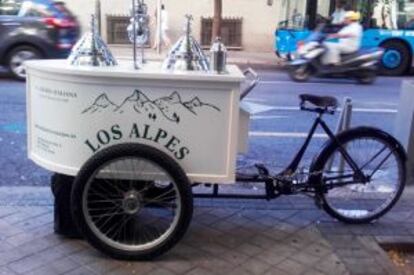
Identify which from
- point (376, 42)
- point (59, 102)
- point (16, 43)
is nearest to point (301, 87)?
point (376, 42)

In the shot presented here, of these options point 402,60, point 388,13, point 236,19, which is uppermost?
point 388,13

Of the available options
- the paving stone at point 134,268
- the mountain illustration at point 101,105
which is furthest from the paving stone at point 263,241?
the mountain illustration at point 101,105

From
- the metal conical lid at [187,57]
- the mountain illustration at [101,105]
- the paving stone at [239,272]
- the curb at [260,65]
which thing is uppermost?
the metal conical lid at [187,57]

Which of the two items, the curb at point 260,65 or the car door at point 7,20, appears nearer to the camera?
the car door at point 7,20

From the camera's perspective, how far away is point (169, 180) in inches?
152

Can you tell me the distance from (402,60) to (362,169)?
12650 mm

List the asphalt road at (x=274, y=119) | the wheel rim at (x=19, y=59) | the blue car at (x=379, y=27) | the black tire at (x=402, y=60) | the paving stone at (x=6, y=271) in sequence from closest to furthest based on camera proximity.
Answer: the paving stone at (x=6, y=271), the asphalt road at (x=274, y=119), the wheel rim at (x=19, y=59), the blue car at (x=379, y=27), the black tire at (x=402, y=60)

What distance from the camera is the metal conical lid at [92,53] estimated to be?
400 cm

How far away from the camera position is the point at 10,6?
1171cm

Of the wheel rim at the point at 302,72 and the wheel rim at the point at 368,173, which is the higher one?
the wheel rim at the point at 368,173

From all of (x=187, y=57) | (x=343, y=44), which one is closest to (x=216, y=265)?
(x=187, y=57)

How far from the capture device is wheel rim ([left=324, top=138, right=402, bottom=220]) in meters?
4.55

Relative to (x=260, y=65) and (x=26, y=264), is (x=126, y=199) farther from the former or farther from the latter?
(x=260, y=65)

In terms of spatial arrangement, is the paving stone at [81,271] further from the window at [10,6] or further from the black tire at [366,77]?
the black tire at [366,77]
